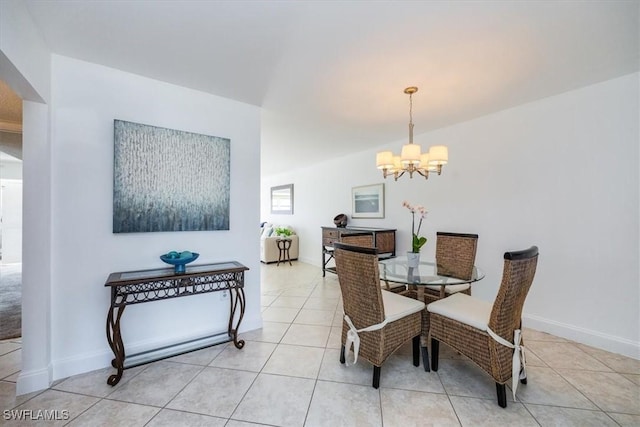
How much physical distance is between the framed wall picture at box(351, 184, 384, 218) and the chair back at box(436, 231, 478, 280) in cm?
170

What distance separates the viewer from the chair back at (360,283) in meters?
1.75

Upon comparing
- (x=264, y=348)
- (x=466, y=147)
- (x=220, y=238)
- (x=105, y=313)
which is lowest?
(x=264, y=348)

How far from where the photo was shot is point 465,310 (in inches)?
74.8

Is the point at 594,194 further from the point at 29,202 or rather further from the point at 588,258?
the point at 29,202

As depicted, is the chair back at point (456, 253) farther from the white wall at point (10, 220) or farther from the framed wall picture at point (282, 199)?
the white wall at point (10, 220)

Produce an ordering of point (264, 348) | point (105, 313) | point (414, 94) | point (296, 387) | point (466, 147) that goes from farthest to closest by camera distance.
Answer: point (466, 147) < point (414, 94) < point (264, 348) < point (105, 313) < point (296, 387)

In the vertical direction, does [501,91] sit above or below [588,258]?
above

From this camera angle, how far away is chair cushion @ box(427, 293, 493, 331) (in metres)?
1.76

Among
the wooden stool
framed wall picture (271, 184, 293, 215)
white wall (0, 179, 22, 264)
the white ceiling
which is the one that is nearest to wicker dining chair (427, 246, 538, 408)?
the white ceiling

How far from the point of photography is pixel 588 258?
2.41 metres

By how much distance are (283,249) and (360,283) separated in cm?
459

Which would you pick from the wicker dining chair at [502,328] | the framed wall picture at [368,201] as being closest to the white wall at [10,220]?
the framed wall picture at [368,201]

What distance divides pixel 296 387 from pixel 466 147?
328 cm

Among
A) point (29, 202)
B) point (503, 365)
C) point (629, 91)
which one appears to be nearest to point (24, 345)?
point (29, 202)
